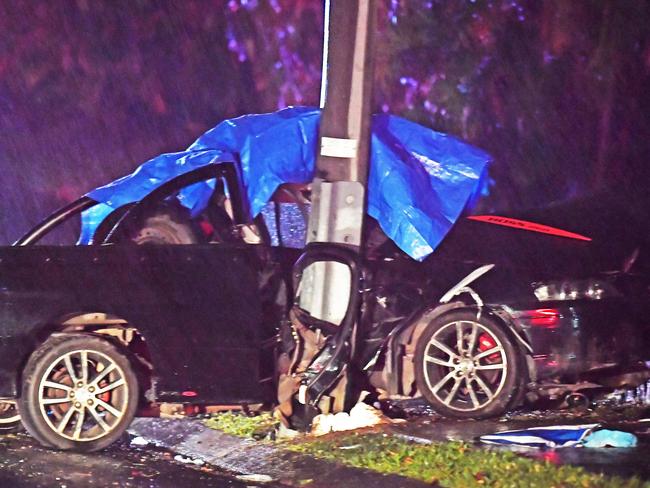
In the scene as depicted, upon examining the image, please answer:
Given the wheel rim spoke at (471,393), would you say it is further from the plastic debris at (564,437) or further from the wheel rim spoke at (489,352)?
the plastic debris at (564,437)

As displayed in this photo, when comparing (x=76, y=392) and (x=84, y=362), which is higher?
(x=84, y=362)

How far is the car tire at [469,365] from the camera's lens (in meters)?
6.16

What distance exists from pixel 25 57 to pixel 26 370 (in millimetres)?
7619

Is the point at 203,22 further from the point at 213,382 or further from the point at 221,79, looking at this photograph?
the point at 213,382

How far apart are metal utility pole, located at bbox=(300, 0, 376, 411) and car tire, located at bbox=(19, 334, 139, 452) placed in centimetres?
138

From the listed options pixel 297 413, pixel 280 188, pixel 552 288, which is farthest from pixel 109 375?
pixel 552 288

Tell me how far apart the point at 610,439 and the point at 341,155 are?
2584 millimetres

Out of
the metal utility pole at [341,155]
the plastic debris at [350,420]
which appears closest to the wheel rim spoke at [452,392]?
the plastic debris at [350,420]

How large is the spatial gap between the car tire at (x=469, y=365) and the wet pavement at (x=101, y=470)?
1737 mm

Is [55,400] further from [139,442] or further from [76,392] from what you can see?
[139,442]

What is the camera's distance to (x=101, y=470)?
543 cm

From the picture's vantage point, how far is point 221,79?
12.6m

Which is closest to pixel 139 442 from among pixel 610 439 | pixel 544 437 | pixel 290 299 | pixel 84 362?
pixel 84 362

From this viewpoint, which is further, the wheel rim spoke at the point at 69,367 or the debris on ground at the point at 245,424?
the debris on ground at the point at 245,424
